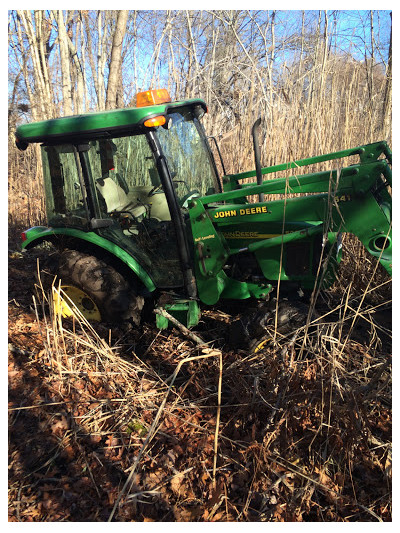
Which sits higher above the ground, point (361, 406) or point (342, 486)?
point (361, 406)

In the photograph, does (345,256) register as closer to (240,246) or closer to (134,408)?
(240,246)

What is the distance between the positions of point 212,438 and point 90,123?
2407 millimetres

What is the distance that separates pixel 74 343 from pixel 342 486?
6.42 feet

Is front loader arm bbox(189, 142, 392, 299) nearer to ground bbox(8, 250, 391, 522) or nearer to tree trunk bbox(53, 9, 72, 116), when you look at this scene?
ground bbox(8, 250, 391, 522)

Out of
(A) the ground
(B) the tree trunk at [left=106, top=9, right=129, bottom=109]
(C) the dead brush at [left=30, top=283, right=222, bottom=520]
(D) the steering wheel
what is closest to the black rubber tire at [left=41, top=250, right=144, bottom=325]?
(C) the dead brush at [left=30, top=283, right=222, bottom=520]

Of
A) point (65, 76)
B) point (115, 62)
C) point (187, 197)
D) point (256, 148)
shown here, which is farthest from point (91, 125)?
point (65, 76)

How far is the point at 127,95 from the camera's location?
24.5 ft

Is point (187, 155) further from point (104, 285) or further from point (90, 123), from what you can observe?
point (104, 285)

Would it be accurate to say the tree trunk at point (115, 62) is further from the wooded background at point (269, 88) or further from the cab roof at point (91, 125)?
the cab roof at point (91, 125)

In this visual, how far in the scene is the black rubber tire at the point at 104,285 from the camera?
10.5ft

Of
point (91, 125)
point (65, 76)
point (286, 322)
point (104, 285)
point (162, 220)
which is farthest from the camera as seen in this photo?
point (65, 76)

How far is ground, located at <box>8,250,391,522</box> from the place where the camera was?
181 cm

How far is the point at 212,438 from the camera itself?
219cm

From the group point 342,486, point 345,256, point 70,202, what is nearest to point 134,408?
point 342,486
